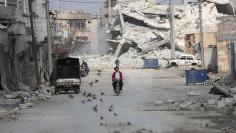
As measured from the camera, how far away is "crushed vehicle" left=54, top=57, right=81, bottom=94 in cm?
3584

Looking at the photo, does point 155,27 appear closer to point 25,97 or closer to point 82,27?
point 82,27

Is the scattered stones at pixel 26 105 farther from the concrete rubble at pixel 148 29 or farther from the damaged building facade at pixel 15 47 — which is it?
the concrete rubble at pixel 148 29

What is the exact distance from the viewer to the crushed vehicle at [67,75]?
3584 cm

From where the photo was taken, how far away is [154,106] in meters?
25.1

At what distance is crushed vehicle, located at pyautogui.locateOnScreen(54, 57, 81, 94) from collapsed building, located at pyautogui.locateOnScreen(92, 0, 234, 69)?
44.7 metres

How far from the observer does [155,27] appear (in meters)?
96.8

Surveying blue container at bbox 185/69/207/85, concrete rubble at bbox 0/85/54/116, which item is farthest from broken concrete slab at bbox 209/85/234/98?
blue container at bbox 185/69/207/85

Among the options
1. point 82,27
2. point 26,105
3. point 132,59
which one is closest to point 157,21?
point 132,59

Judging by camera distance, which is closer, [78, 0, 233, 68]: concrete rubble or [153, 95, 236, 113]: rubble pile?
[153, 95, 236, 113]: rubble pile

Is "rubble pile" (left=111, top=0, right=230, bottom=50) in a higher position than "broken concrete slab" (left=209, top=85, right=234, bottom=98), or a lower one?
higher

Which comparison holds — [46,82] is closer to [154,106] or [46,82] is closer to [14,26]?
[14,26]

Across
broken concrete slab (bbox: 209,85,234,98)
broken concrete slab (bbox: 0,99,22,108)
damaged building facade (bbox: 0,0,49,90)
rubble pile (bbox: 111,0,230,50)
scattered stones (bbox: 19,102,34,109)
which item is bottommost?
scattered stones (bbox: 19,102,34,109)

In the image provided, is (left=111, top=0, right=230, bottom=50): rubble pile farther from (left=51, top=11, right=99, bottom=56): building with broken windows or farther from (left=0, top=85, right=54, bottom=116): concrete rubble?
(left=0, top=85, right=54, bottom=116): concrete rubble

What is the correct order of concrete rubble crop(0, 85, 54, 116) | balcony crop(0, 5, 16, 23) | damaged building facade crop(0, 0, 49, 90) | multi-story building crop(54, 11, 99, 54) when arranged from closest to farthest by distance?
concrete rubble crop(0, 85, 54, 116) < balcony crop(0, 5, 16, 23) < damaged building facade crop(0, 0, 49, 90) < multi-story building crop(54, 11, 99, 54)
